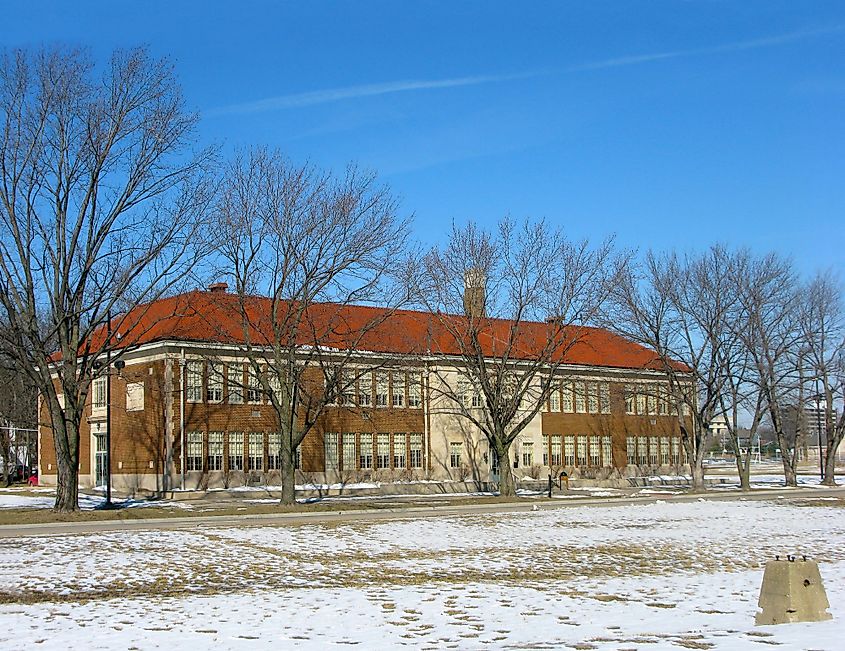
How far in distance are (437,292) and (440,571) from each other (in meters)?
25.6

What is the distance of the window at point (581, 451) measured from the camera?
64.1 m

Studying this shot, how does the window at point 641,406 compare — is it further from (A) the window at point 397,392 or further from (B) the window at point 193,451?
(B) the window at point 193,451

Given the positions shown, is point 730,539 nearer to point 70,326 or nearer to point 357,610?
point 357,610

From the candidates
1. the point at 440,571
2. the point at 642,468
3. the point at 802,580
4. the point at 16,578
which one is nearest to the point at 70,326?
the point at 16,578

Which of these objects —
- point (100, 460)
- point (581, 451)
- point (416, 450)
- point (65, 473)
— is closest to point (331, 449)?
point (416, 450)

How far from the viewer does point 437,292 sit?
43.0m

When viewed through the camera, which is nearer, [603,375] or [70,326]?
[70,326]

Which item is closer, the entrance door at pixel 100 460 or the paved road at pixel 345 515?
the paved road at pixel 345 515

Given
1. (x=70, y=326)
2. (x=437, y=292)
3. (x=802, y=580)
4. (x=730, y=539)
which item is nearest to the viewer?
(x=802, y=580)

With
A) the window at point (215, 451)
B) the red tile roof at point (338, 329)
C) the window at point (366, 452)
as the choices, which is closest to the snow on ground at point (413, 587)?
the red tile roof at point (338, 329)

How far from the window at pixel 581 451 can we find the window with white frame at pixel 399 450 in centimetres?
1249

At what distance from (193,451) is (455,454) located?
1652 cm

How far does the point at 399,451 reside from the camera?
57.4 meters

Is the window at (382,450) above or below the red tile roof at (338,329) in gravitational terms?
below
